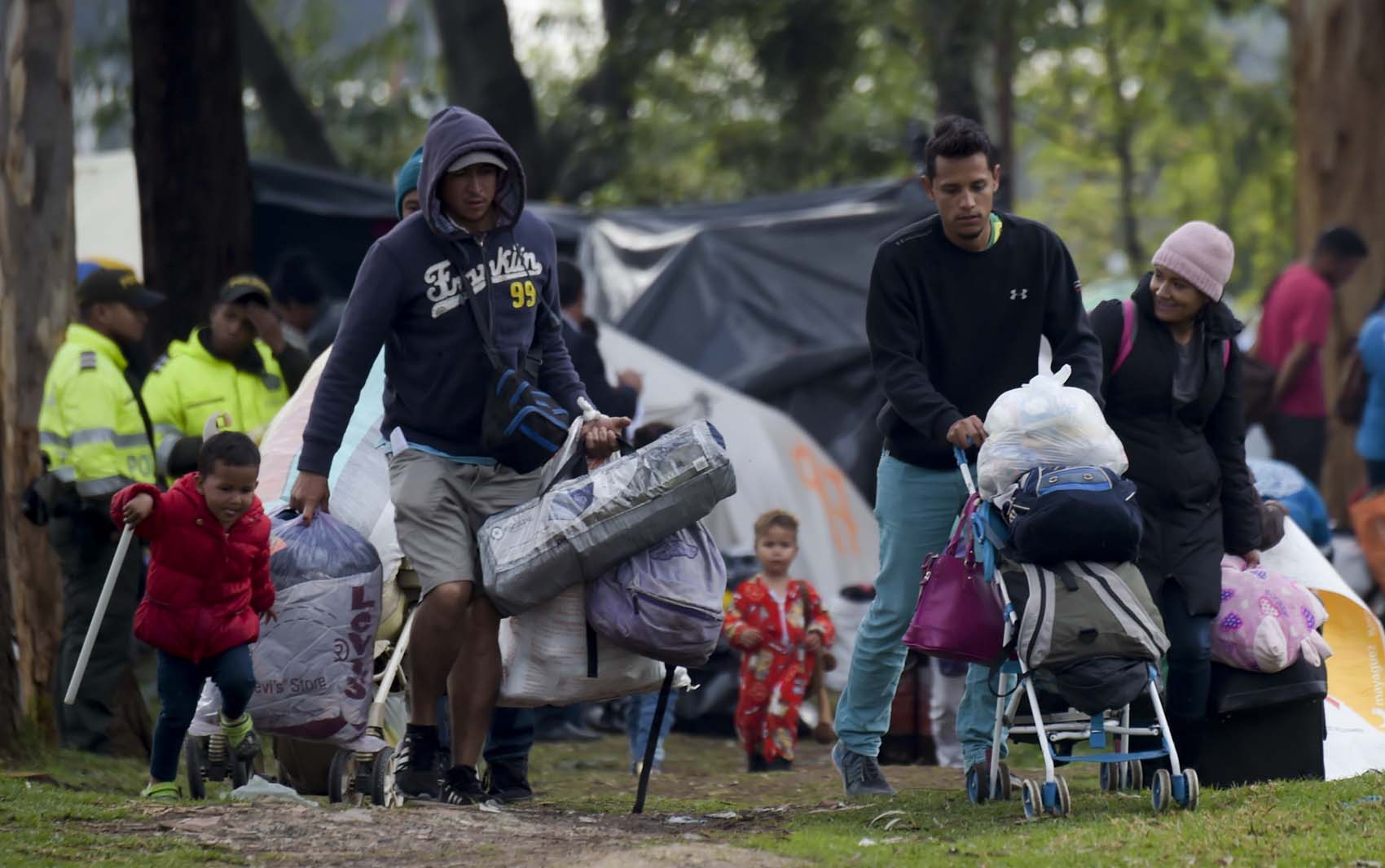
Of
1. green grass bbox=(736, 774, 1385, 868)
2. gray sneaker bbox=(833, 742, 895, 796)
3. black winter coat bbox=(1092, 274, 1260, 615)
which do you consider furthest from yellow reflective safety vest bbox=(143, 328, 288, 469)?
black winter coat bbox=(1092, 274, 1260, 615)

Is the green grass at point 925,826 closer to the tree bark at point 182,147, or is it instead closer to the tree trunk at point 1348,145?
the tree bark at point 182,147

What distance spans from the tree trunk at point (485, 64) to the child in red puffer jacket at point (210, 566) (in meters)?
14.5

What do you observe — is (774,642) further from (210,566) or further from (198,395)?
(210,566)

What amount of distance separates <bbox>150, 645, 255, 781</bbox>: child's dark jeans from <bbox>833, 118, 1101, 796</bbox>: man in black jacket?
79.9 inches

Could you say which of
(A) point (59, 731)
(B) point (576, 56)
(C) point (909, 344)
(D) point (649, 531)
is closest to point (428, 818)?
(D) point (649, 531)

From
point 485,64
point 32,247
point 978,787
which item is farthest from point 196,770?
point 485,64

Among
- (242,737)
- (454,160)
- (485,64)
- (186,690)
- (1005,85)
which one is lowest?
(242,737)

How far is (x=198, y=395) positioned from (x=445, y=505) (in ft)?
10.2

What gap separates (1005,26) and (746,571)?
30.6ft

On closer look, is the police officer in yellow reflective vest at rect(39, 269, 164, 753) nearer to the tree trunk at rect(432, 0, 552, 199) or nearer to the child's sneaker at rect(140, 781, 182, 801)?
the child's sneaker at rect(140, 781, 182, 801)

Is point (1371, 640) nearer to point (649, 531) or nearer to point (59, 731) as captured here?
point (649, 531)

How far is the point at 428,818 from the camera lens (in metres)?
5.97

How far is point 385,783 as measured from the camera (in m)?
6.49

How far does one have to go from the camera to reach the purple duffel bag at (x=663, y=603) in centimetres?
609
